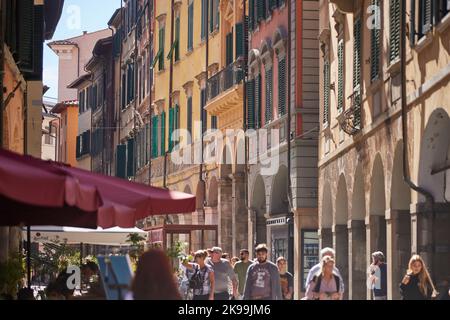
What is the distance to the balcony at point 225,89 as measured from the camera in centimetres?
4094

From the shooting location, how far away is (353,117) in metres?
26.9

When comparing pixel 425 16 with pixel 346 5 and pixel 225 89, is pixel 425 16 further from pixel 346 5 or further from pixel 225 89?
pixel 225 89

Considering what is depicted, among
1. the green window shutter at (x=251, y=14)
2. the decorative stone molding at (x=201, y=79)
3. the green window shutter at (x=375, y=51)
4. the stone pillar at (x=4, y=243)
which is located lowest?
the stone pillar at (x=4, y=243)

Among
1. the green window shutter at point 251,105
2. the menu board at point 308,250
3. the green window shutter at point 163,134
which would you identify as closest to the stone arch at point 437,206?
the menu board at point 308,250

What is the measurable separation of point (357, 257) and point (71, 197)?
17.4m

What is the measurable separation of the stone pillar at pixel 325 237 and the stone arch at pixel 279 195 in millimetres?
4990

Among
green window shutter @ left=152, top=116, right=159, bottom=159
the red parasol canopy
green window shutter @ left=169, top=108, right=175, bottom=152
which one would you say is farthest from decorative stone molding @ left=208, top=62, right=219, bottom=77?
the red parasol canopy

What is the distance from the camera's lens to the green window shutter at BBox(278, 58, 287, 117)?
114ft

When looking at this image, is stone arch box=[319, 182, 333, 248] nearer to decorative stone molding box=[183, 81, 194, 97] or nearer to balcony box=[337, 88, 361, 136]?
balcony box=[337, 88, 361, 136]

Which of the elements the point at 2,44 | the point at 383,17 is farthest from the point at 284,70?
the point at 2,44

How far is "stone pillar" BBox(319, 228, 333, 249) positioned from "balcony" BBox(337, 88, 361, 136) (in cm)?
484

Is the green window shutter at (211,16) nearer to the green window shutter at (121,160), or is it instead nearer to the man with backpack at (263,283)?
the green window shutter at (121,160)

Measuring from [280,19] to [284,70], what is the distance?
63.1 inches
